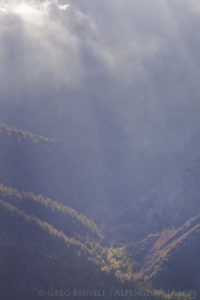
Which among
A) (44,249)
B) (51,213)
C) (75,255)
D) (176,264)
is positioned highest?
(51,213)

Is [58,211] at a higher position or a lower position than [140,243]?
higher

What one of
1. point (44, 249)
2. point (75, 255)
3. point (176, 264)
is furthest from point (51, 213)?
point (176, 264)

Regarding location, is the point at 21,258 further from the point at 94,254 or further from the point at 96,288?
the point at 94,254

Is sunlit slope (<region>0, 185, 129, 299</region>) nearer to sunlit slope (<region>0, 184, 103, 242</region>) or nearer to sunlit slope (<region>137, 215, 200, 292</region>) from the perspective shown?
sunlit slope (<region>0, 184, 103, 242</region>)

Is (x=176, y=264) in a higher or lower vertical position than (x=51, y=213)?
lower

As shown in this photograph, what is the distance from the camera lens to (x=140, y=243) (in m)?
190

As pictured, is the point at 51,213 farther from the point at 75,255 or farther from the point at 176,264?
the point at 176,264

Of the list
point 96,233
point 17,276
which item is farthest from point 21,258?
point 96,233

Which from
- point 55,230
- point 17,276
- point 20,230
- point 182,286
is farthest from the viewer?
point 55,230

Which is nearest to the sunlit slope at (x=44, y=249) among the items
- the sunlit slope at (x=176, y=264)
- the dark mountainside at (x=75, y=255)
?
the dark mountainside at (x=75, y=255)

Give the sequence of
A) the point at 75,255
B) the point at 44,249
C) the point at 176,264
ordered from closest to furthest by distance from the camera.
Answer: the point at 44,249 < the point at 176,264 < the point at 75,255

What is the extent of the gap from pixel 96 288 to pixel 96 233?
71170 mm

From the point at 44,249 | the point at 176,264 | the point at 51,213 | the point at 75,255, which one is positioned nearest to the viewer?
the point at 44,249

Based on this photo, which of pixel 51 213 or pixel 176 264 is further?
pixel 51 213
